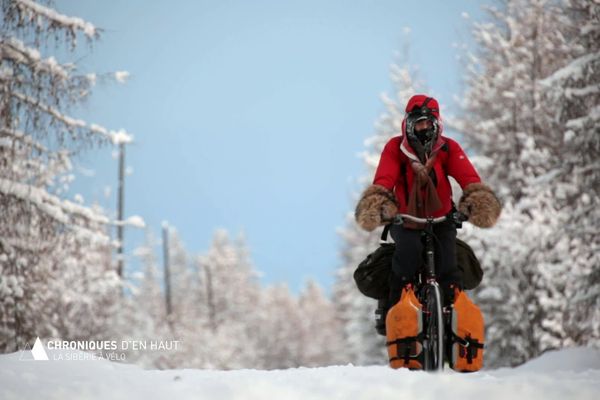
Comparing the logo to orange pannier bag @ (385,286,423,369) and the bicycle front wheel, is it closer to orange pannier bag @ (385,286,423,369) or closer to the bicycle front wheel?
orange pannier bag @ (385,286,423,369)

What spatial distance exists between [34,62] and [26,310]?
4117 mm

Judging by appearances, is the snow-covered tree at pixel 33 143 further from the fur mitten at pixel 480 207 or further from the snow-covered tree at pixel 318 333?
the snow-covered tree at pixel 318 333

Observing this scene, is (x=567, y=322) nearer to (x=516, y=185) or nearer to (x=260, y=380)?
(x=516, y=185)

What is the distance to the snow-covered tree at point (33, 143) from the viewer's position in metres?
9.24

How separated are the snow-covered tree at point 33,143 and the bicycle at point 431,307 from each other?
6.00 metres

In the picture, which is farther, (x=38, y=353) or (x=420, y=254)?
(x=420, y=254)

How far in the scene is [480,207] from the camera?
19.6 feet

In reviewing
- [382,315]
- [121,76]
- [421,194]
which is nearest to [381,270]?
[382,315]

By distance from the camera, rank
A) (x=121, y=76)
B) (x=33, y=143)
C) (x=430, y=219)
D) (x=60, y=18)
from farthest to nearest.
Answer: (x=121, y=76) → (x=33, y=143) → (x=60, y=18) → (x=430, y=219)

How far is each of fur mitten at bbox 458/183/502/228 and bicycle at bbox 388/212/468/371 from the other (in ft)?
0.49

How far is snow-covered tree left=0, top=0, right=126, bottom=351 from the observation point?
9242 millimetres

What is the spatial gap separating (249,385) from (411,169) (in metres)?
2.69

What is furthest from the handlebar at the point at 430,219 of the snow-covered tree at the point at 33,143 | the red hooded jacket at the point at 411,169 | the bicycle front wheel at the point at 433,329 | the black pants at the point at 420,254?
the snow-covered tree at the point at 33,143

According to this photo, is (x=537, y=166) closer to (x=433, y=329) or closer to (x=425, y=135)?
(x=425, y=135)
